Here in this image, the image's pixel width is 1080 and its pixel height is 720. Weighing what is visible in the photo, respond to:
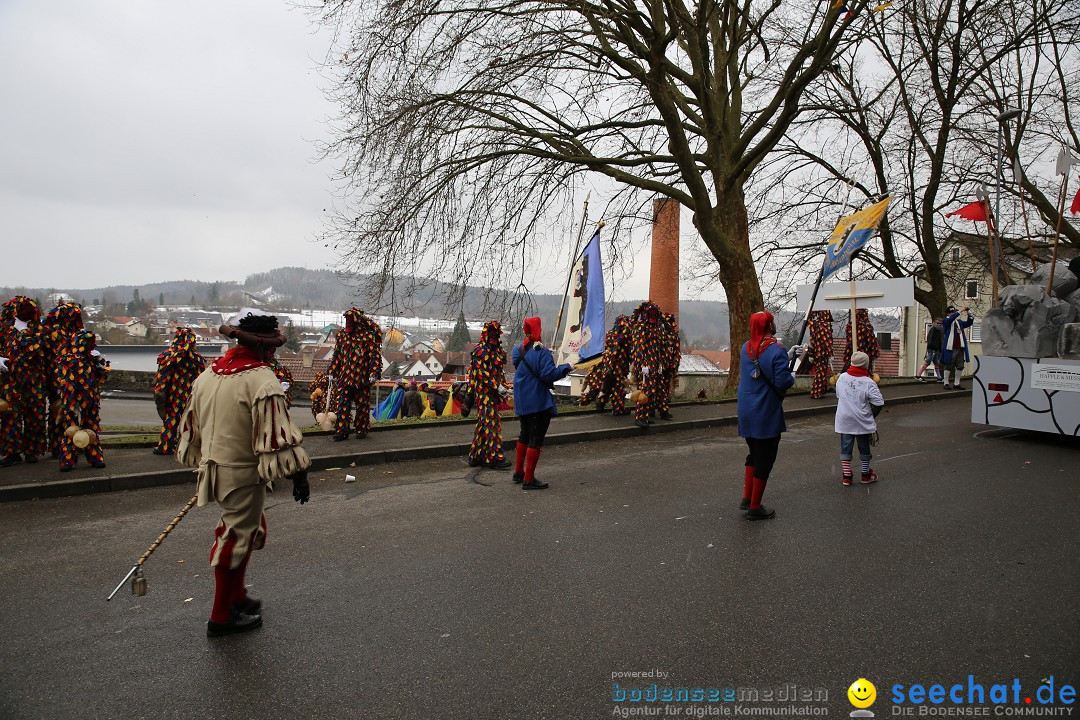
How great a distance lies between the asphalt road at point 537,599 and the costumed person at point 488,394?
58.8 inches

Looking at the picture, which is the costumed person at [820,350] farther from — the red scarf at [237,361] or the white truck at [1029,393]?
the red scarf at [237,361]

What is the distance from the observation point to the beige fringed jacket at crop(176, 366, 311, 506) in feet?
13.1

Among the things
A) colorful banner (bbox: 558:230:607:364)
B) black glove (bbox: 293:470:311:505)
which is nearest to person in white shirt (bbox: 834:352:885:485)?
colorful banner (bbox: 558:230:607:364)

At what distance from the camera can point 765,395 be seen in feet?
20.8

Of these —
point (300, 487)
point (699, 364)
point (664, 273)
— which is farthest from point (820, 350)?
point (699, 364)

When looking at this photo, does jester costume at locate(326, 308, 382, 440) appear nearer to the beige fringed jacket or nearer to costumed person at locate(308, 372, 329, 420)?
costumed person at locate(308, 372, 329, 420)

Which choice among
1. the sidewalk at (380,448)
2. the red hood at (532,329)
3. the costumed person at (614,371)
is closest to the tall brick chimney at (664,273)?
the sidewalk at (380,448)

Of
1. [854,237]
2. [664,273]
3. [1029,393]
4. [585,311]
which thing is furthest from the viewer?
[664,273]

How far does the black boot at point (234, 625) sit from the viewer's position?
4023 mm

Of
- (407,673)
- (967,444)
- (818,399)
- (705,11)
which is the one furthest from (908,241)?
(407,673)

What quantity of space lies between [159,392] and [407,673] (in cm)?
708

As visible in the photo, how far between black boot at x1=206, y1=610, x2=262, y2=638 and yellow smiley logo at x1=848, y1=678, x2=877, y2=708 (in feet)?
10.7

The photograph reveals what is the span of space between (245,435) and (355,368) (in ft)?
21.4

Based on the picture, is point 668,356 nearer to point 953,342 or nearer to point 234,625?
point 953,342
